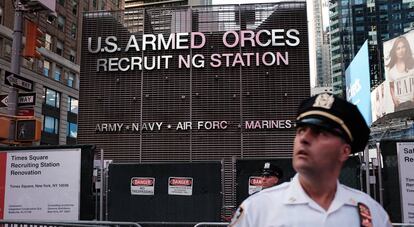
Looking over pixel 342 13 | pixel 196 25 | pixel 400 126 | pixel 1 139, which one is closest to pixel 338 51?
pixel 342 13

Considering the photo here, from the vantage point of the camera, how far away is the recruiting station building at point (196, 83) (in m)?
18.8

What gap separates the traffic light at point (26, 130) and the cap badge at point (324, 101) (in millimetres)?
10437

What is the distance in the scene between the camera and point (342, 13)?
141250 millimetres

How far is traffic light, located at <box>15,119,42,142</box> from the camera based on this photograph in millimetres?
11570

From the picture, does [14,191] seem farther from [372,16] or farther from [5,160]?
[372,16]

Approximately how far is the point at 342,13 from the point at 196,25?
129 metres

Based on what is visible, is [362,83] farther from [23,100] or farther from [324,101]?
[324,101]

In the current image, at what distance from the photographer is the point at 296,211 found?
1934mm

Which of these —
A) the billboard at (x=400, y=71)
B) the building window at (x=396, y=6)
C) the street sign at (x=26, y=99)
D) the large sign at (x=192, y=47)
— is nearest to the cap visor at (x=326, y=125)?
the street sign at (x=26, y=99)

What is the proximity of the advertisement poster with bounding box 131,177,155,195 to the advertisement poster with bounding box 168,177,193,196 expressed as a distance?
1.22 ft

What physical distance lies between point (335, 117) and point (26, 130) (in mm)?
10601

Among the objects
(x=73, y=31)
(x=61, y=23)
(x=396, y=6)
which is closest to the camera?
(x=61, y=23)

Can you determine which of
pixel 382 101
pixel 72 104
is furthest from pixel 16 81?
pixel 72 104

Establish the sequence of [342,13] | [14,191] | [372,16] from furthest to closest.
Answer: [342,13]
[372,16]
[14,191]
